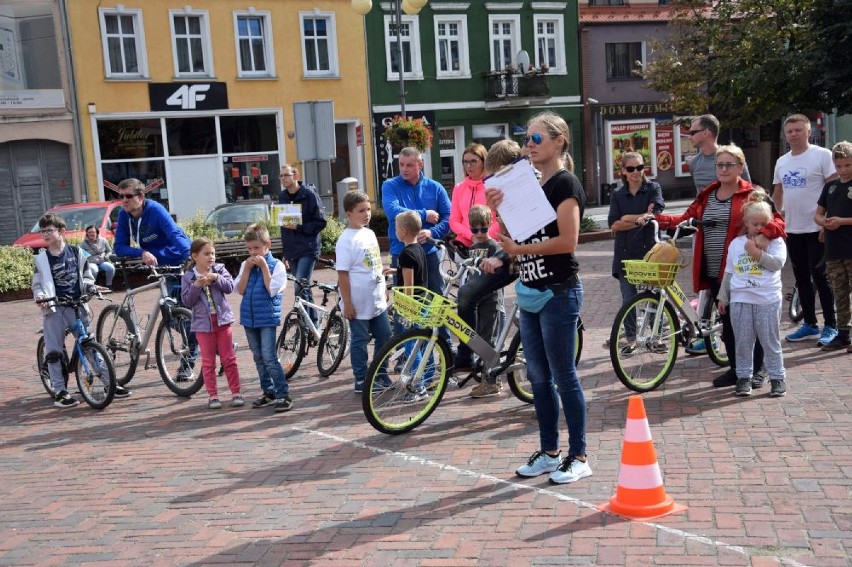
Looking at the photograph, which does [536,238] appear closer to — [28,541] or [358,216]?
[358,216]

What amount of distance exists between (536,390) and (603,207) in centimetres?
3391

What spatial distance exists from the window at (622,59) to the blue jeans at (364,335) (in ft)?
111

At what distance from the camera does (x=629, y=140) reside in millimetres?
40875

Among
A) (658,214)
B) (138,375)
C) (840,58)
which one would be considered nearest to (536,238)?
(658,214)

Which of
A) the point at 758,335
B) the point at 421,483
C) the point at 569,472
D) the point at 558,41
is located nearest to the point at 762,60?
the point at 758,335

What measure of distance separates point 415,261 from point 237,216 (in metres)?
14.0

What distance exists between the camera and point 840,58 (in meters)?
15.2

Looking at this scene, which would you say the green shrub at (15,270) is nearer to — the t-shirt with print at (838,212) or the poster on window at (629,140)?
the t-shirt with print at (838,212)

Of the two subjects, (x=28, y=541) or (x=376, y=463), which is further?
(x=376, y=463)

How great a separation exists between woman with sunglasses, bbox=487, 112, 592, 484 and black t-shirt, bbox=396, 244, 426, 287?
2.09 meters

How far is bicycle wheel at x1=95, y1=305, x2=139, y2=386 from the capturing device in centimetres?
898

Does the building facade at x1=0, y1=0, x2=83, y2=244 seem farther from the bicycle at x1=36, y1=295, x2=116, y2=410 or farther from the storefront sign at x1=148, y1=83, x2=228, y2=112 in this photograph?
the bicycle at x1=36, y1=295, x2=116, y2=410

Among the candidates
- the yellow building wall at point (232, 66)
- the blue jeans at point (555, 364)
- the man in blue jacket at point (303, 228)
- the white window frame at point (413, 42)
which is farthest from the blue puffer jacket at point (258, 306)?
the white window frame at point (413, 42)

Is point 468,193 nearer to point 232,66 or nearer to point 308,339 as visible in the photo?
point 308,339
